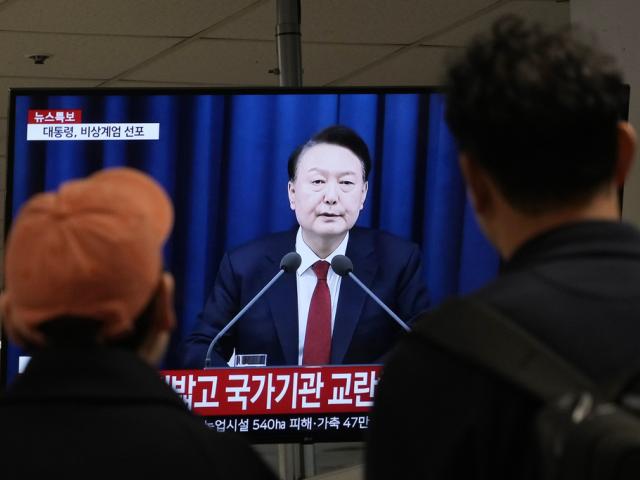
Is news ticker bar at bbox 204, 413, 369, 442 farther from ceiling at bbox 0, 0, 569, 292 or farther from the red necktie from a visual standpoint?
ceiling at bbox 0, 0, 569, 292

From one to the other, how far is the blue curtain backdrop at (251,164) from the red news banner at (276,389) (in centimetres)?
15

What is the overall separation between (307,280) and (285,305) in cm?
8

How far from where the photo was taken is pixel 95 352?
1.35m

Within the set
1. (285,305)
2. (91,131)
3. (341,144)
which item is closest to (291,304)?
(285,305)

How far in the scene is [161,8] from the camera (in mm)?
4523

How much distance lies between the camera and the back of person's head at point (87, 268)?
1331 millimetres

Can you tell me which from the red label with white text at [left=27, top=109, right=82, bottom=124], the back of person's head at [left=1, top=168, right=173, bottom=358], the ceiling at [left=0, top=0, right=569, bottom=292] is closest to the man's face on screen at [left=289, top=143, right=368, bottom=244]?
the red label with white text at [left=27, top=109, right=82, bottom=124]

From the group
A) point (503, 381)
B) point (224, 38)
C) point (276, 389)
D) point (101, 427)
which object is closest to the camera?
point (503, 381)

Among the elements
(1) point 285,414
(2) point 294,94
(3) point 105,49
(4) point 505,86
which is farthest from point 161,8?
(4) point 505,86

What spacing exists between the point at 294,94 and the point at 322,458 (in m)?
1.56

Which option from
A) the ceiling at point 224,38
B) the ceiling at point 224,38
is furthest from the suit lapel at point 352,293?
the ceiling at point 224,38

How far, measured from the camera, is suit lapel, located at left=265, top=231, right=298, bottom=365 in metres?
3.00

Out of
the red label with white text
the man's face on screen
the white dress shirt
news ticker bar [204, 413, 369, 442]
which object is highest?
the red label with white text

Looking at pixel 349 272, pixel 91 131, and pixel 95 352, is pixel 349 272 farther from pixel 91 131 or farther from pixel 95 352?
pixel 95 352
